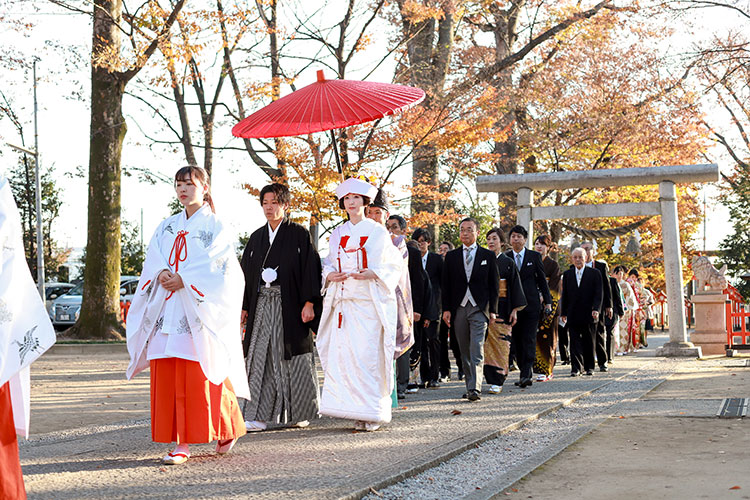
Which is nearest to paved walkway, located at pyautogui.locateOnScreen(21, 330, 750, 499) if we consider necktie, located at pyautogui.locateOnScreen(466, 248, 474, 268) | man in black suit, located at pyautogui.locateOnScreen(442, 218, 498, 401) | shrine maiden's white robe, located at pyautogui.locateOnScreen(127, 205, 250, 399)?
man in black suit, located at pyautogui.locateOnScreen(442, 218, 498, 401)

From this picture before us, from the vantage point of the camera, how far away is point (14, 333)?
153 inches

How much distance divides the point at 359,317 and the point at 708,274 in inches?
471

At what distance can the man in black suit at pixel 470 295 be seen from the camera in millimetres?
8922

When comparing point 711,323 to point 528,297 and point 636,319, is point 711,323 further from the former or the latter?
point 528,297

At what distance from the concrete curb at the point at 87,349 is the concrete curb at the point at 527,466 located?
38.5ft

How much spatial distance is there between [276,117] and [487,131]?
950 centimetres

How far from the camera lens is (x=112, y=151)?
17.9 metres

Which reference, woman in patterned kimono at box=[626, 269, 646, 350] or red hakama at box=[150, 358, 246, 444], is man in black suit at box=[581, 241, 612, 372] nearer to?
woman in patterned kimono at box=[626, 269, 646, 350]

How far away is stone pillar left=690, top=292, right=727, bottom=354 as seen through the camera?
55.2 feet

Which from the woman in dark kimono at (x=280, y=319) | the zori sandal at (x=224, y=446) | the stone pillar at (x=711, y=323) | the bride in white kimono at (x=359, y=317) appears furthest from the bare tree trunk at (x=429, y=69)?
the zori sandal at (x=224, y=446)

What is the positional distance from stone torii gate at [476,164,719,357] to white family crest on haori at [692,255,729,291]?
50 cm

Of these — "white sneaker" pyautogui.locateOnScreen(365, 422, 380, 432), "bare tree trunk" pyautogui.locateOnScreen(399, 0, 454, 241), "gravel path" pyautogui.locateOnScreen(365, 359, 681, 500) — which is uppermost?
"bare tree trunk" pyautogui.locateOnScreen(399, 0, 454, 241)

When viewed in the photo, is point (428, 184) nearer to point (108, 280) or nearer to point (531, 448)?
point (108, 280)

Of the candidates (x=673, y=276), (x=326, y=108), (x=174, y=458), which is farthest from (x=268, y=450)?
(x=673, y=276)
